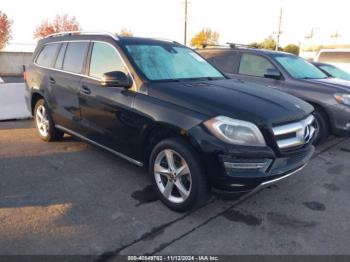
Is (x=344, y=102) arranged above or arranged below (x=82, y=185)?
above

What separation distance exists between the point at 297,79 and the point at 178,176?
3903 millimetres

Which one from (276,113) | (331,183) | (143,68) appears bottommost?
(331,183)

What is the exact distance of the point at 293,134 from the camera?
3.35m

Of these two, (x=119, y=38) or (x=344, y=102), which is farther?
(x=344, y=102)

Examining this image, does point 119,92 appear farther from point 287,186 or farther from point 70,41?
point 287,186

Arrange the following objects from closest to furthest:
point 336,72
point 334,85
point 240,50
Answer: point 334,85, point 240,50, point 336,72

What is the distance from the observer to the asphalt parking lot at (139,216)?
9.38ft

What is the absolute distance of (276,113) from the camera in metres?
3.27

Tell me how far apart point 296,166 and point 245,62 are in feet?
13.6

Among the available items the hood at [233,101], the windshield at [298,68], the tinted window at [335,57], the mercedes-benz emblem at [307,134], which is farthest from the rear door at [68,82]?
the tinted window at [335,57]

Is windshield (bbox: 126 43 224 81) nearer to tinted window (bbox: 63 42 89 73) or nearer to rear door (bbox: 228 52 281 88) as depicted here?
tinted window (bbox: 63 42 89 73)

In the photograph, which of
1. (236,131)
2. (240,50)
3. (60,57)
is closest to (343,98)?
(240,50)

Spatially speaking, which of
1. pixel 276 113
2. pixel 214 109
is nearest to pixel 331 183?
pixel 276 113

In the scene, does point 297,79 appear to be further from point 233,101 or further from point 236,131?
point 236,131
